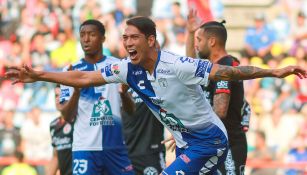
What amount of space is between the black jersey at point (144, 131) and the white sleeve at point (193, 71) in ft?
10.5

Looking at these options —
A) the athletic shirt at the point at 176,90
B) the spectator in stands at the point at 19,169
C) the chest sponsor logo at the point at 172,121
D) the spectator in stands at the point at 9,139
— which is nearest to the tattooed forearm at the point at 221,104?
the athletic shirt at the point at 176,90

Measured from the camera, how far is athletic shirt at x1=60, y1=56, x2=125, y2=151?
32.8ft

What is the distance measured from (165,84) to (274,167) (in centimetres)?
Answer: 751

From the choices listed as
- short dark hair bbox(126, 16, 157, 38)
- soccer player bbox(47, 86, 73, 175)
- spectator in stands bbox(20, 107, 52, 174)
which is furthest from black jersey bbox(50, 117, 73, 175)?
spectator in stands bbox(20, 107, 52, 174)

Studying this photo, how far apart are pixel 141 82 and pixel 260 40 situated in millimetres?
12242

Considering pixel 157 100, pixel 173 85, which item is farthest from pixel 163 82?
pixel 157 100

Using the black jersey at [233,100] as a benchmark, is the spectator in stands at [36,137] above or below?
above

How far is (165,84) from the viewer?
7.90 m

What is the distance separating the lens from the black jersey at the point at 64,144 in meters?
11.5

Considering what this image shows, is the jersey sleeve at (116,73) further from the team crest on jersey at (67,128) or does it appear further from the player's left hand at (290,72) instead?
the team crest on jersey at (67,128)

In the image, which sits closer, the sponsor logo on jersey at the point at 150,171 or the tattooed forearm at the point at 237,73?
the tattooed forearm at the point at 237,73

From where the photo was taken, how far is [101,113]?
10.0 m

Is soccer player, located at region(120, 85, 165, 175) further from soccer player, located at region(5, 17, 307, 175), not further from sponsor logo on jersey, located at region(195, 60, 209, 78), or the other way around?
sponsor logo on jersey, located at region(195, 60, 209, 78)

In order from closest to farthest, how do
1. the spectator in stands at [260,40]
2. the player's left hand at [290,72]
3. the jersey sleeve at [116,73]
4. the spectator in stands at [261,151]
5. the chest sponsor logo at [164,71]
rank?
the player's left hand at [290,72] < the chest sponsor logo at [164,71] < the jersey sleeve at [116,73] < the spectator in stands at [261,151] < the spectator in stands at [260,40]
